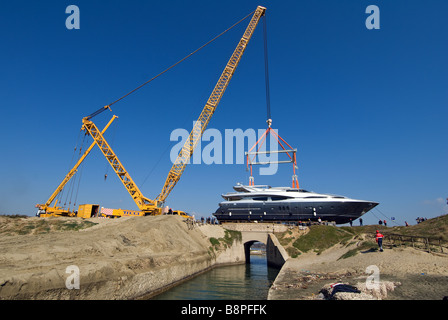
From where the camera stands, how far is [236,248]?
4378 cm

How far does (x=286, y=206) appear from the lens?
48.5 m

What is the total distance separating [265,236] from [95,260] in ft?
108

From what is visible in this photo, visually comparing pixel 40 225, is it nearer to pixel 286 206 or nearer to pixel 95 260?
pixel 95 260

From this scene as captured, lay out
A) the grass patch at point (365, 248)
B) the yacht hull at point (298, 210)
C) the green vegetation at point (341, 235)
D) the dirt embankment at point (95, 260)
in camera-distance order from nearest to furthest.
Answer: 1. the dirt embankment at point (95, 260)
2. the grass patch at point (365, 248)
3. the green vegetation at point (341, 235)
4. the yacht hull at point (298, 210)

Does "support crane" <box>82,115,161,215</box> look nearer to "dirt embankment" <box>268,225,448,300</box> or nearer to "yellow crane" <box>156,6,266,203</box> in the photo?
"yellow crane" <box>156,6,266,203</box>

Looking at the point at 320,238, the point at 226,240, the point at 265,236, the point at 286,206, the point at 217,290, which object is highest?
the point at 286,206

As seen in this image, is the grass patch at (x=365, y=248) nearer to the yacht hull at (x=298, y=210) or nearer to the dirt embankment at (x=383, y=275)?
the dirt embankment at (x=383, y=275)

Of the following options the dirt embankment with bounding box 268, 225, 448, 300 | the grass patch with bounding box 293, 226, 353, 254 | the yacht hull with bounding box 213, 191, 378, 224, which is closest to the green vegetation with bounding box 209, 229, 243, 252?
the yacht hull with bounding box 213, 191, 378, 224

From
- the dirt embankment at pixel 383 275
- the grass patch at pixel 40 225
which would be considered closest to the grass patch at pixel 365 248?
the dirt embankment at pixel 383 275

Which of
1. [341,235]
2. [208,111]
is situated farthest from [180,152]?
[341,235]

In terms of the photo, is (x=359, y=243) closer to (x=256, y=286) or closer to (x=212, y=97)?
(x=256, y=286)

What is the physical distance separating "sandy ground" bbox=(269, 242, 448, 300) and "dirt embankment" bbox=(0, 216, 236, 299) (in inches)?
412

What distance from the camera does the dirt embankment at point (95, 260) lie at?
12.7 metres

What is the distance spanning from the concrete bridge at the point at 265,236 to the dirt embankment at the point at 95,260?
40.6 feet
